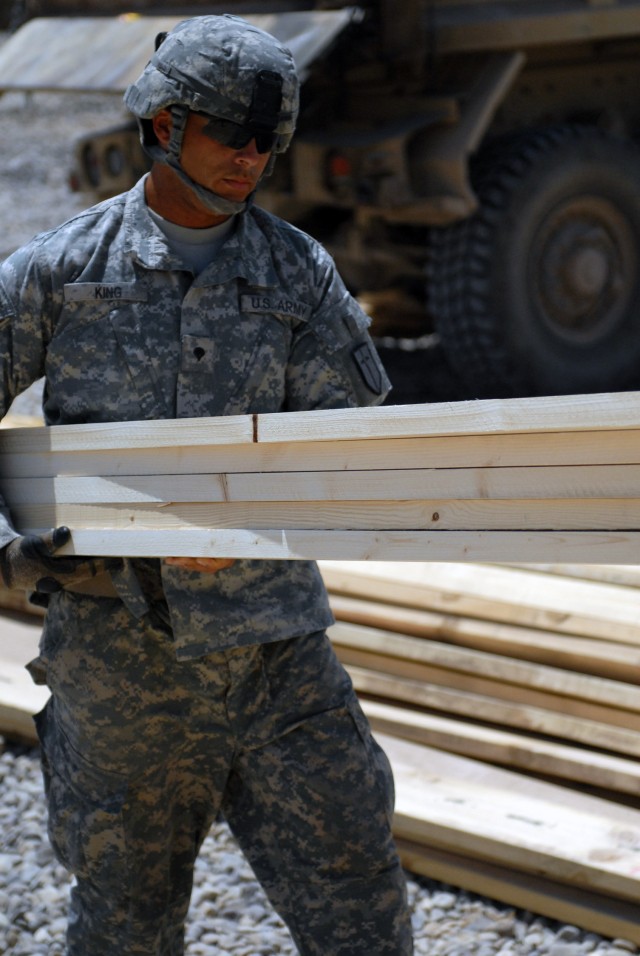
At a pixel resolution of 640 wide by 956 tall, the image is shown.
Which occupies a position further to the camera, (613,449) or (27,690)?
(27,690)

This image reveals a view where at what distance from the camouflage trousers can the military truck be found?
169 inches

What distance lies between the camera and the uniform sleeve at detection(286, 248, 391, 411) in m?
2.41

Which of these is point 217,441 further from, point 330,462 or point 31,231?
point 31,231

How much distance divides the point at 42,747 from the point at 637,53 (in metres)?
6.23

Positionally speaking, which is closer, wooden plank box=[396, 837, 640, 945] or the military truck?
wooden plank box=[396, 837, 640, 945]

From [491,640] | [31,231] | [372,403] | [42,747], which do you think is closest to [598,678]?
[491,640]

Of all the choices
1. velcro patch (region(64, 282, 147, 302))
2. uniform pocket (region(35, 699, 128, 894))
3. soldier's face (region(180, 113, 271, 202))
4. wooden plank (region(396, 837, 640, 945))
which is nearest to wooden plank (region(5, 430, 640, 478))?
velcro patch (region(64, 282, 147, 302))

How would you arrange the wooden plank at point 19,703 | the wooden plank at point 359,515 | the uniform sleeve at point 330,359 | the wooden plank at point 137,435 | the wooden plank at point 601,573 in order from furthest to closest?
1. the wooden plank at point 19,703
2. the wooden plank at point 601,573
3. the uniform sleeve at point 330,359
4. the wooden plank at point 137,435
5. the wooden plank at point 359,515

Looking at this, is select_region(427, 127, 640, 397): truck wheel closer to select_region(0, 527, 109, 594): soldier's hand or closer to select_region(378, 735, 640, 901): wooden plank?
select_region(378, 735, 640, 901): wooden plank

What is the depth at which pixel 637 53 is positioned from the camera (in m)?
7.51

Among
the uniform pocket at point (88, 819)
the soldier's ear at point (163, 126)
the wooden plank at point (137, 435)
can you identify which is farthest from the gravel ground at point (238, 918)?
the soldier's ear at point (163, 126)

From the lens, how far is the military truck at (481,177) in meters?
6.51

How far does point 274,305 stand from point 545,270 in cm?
488

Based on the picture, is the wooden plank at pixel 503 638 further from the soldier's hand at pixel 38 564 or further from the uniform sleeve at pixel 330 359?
the soldier's hand at pixel 38 564
